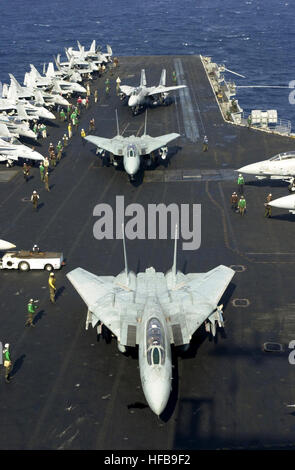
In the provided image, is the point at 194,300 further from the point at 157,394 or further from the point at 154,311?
the point at 157,394

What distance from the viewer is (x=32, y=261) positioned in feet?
125

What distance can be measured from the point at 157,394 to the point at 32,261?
17003 millimetres

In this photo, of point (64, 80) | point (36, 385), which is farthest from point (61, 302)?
point (64, 80)

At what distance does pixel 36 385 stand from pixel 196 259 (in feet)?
49.6

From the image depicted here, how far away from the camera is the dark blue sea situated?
115m

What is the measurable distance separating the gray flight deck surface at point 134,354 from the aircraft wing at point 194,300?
2112 mm

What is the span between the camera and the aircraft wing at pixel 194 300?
27344 millimetres

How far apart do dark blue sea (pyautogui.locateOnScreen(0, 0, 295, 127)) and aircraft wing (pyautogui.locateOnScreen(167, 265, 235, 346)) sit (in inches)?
2477

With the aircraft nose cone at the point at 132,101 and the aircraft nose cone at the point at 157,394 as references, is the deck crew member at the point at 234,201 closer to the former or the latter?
the aircraft nose cone at the point at 157,394

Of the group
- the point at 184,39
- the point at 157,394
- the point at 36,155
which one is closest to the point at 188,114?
the point at 36,155

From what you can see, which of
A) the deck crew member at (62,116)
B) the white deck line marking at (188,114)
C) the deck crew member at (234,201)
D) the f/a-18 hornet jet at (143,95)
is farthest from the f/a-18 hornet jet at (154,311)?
the f/a-18 hornet jet at (143,95)

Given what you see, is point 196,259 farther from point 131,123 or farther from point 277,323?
point 131,123

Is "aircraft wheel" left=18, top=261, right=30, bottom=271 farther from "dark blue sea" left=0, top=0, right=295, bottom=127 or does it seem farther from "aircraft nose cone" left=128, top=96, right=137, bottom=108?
"dark blue sea" left=0, top=0, right=295, bottom=127

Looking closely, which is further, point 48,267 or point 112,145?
point 112,145
